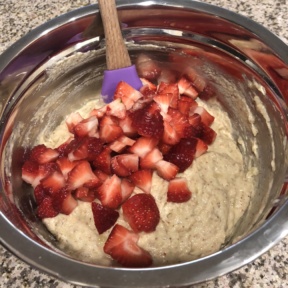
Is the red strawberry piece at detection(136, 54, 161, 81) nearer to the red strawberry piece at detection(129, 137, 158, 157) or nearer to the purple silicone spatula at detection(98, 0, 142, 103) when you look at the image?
the purple silicone spatula at detection(98, 0, 142, 103)

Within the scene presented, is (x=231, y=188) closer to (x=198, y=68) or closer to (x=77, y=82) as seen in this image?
(x=198, y=68)

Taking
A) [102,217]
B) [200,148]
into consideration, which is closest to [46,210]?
[102,217]

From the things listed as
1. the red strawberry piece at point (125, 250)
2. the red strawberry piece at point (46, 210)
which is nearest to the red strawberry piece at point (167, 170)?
the red strawberry piece at point (125, 250)

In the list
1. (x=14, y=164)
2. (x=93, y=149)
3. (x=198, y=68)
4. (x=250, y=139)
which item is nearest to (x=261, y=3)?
(x=198, y=68)

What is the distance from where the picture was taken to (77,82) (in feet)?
4.33

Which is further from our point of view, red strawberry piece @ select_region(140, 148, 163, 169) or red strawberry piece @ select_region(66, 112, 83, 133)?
red strawberry piece @ select_region(66, 112, 83, 133)

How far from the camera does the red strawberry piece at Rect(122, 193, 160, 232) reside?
1.06 metres

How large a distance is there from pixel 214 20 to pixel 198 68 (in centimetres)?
19

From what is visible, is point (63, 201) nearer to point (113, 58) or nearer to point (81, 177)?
point (81, 177)

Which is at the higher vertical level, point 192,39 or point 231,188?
point 192,39

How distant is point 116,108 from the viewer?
123cm

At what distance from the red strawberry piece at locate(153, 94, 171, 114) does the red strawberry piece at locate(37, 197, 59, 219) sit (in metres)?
0.42

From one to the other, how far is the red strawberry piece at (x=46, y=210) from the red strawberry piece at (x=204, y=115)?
20.5 inches

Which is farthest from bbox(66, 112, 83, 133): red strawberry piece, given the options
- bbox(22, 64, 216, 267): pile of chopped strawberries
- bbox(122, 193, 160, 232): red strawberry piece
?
bbox(122, 193, 160, 232): red strawberry piece
